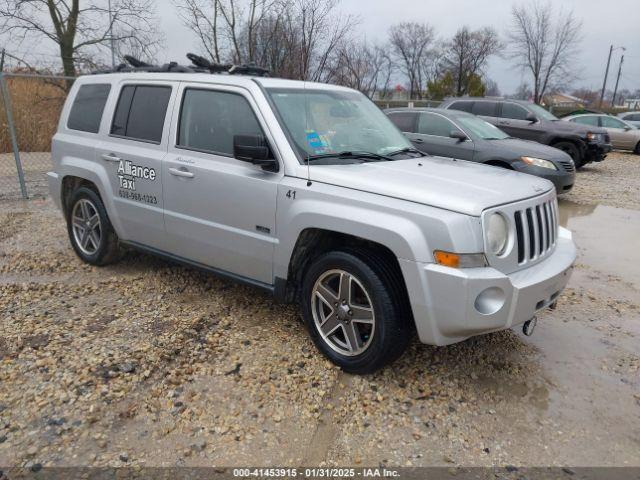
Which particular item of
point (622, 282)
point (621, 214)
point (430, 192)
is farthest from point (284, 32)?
point (430, 192)

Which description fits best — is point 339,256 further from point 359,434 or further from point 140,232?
point 140,232

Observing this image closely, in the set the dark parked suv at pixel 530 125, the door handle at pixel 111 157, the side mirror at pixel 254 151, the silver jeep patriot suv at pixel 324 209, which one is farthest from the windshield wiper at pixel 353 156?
the dark parked suv at pixel 530 125

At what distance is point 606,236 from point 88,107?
689 cm

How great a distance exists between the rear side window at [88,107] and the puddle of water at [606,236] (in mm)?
5551

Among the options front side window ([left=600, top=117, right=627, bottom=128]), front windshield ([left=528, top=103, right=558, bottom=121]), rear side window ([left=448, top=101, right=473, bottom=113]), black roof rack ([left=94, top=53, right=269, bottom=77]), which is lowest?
front side window ([left=600, top=117, right=627, bottom=128])

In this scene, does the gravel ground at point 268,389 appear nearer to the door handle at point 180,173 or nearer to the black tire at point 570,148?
the door handle at point 180,173

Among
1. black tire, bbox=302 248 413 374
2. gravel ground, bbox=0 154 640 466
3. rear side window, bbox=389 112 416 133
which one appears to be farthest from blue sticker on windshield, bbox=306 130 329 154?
rear side window, bbox=389 112 416 133

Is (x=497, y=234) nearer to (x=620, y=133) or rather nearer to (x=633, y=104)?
(x=620, y=133)

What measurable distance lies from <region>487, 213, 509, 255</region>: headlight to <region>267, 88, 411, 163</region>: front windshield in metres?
1.20

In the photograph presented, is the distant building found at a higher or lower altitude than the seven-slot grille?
lower

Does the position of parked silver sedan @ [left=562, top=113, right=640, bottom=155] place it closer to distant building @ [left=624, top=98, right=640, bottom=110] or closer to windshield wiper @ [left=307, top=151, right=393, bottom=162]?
windshield wiper @ [left=307, top=151, right=393, bottom=162]

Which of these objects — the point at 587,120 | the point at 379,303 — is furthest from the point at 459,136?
the point at 587,120

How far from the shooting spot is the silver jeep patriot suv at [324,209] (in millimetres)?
2916

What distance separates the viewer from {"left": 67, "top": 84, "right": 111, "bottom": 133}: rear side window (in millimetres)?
4875
